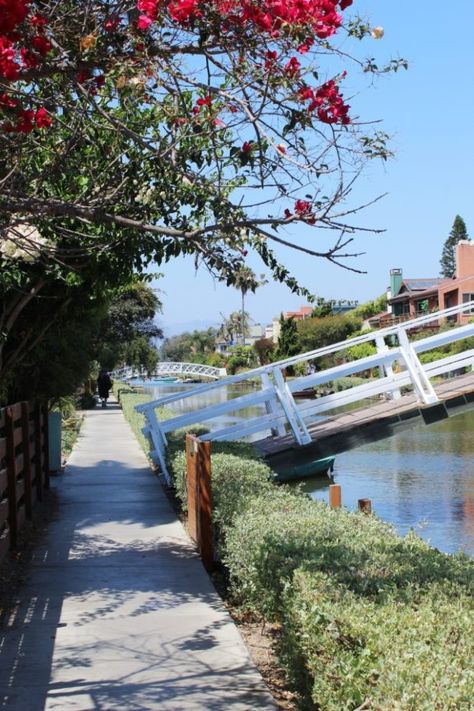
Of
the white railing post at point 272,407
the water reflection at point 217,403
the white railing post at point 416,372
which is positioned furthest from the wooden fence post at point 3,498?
the water reflection at point 217,403

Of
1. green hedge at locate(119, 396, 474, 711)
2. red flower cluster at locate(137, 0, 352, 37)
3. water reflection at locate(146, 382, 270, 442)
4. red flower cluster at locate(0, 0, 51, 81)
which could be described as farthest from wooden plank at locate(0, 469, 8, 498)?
water reflection at locate(146, 382, 270, 442)

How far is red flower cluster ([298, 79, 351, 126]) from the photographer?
5438mm

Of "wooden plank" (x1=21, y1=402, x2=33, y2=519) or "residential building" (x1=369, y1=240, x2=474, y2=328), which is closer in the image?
"wooden plank" (x1=21, y1=402, x2=33, y2=519)

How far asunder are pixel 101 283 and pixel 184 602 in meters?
4.26

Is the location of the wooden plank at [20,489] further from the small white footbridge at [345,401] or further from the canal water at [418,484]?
the canal water at [418,484]

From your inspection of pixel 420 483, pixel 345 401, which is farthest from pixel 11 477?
pixel 420 483

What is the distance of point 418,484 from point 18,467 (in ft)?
32.7

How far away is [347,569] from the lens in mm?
5102

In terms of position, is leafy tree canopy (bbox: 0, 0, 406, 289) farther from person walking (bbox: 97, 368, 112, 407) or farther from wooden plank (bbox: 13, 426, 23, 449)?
person walking (bbox: 97, 368, 112, 407)

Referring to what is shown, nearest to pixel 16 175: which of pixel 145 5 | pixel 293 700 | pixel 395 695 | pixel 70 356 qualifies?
pixel 145 5

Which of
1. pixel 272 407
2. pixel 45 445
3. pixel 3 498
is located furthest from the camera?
pixel 272 407

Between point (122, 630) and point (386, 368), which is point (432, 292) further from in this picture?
point (122, 630)

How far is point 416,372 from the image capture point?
13.4m

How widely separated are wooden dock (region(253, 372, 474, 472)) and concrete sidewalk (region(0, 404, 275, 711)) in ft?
8.50
